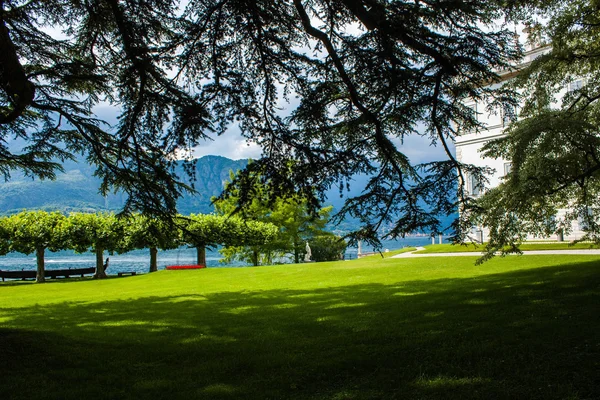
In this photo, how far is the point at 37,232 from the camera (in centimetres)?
2616

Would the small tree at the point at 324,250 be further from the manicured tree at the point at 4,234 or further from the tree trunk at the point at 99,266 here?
the manicured tree at the point at 4,234

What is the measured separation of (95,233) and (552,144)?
26.1m

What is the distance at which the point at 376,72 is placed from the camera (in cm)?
577

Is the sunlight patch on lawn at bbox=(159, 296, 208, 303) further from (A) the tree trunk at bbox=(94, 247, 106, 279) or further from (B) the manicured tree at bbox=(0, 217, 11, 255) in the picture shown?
(B) the manicured tree at bbox=(0, 217, 11, 255)

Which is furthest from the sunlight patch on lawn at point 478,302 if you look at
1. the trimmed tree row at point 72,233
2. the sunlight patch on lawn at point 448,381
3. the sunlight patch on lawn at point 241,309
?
the trimmed tree row at point 72,233

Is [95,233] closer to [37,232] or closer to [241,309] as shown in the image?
[37,232]

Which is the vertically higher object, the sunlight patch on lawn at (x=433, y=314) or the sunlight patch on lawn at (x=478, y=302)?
the sunlight patch on lawn at (x=478, y=302)

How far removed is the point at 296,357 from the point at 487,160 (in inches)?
1246

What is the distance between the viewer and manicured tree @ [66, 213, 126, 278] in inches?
1067

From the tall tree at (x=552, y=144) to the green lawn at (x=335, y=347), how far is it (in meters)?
1.52

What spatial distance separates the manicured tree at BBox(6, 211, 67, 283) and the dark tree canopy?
22315mm

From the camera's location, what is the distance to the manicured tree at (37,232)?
2583cm

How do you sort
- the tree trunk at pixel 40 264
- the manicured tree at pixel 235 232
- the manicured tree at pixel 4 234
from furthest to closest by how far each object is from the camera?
1. the manicured tree at pixel 235 232
2. the tree trunk at pixel 40 264
3. the manicured tree at pixel 4 234

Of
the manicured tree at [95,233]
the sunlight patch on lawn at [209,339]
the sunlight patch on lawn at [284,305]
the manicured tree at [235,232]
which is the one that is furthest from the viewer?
the manicured tree at [235,232]
